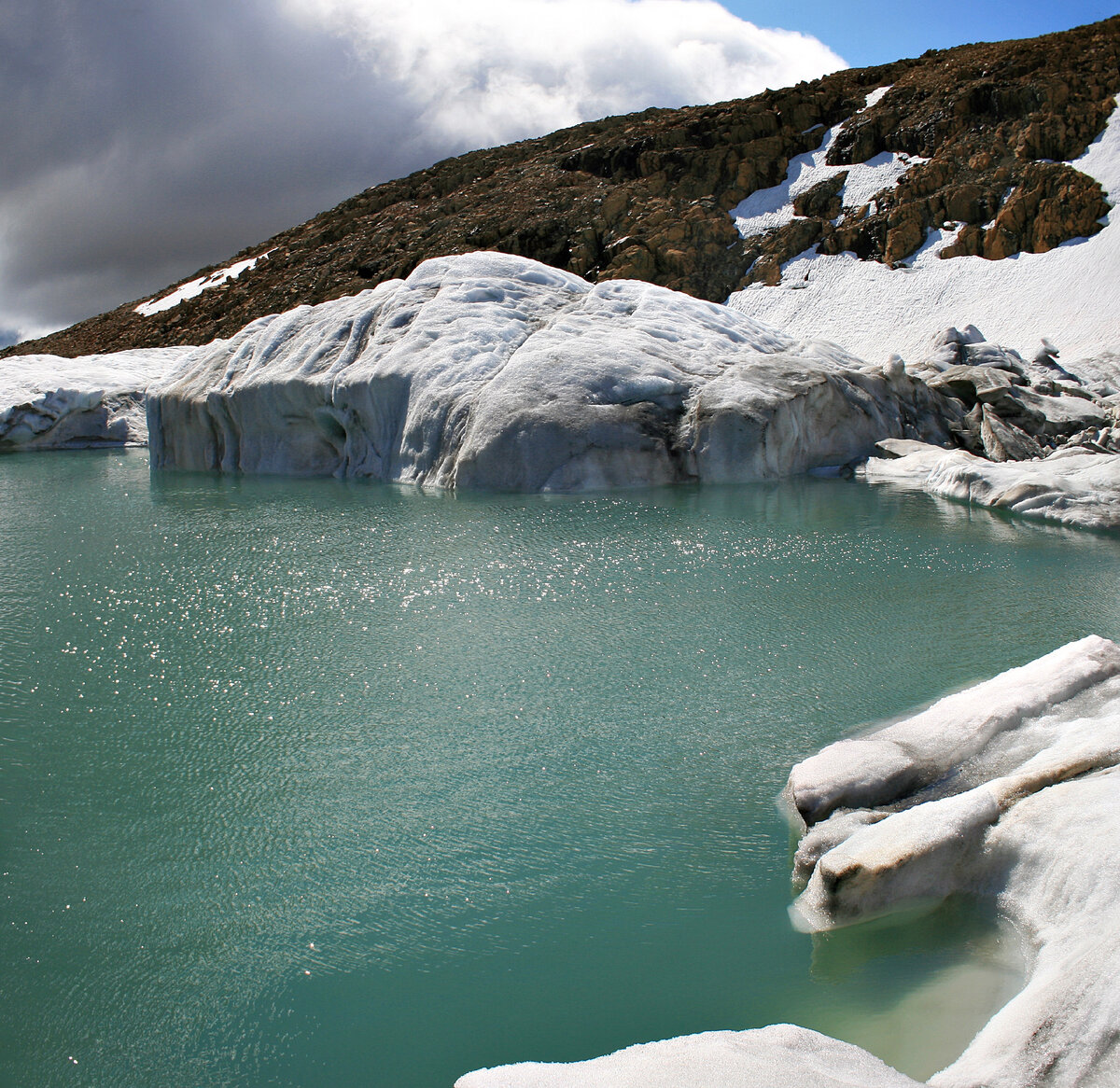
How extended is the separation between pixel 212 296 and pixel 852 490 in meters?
60.8

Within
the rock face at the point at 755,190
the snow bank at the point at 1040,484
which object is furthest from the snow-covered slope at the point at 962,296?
the snow bank at the point at 1040,484

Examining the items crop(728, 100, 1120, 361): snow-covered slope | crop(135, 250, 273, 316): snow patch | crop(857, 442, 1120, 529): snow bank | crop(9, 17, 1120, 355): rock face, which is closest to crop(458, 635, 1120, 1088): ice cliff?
crop(857, 442, 1120, 529): snow bank

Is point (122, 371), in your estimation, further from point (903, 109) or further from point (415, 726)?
point (903, 109)

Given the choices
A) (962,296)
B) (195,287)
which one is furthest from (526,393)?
(195,287)

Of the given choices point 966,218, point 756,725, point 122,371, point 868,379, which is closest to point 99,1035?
point 756,725

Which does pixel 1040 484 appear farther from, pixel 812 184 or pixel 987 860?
pixel 812 184

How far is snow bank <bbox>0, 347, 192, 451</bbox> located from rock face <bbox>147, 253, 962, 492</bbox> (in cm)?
1258

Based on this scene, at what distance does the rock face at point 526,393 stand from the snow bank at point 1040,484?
2701 mm

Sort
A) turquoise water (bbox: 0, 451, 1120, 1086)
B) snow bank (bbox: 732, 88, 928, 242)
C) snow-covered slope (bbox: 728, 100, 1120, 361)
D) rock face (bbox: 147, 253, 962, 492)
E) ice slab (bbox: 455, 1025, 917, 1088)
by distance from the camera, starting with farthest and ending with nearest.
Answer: snow bank (bbox: 732, 88, 928, 242) → snow-covered slope (bbox: 728, 100, 1120, 361) → rock face (bbox: 147, 253, 962, 492) → turquoise water (bbox: 0, 451, 1120, 1086) → ice slab (bbox: 455, 1025, 917, 1088)

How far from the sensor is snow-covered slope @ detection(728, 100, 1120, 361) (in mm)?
37031

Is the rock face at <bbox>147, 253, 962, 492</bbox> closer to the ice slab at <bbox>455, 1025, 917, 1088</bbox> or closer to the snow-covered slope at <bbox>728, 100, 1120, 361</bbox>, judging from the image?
the ice slab at <bbox>455, 1025, 917, 1088</bbox>

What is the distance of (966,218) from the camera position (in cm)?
4541

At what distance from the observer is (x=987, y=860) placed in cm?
387

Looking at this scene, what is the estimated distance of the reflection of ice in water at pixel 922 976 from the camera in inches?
125
